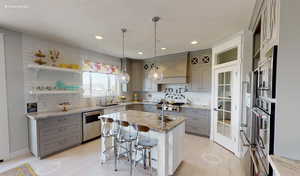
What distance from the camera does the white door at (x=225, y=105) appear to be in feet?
10.00

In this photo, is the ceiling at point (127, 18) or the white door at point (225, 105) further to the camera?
the white door at point (225, 105)

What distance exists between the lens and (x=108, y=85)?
15.9 feet

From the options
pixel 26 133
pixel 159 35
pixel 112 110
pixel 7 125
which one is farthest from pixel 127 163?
pixel 159 35

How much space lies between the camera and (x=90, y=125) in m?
3.54

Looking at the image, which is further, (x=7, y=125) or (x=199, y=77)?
(x=199, y=77)

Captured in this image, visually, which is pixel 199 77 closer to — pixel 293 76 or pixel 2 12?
pixel 293 76

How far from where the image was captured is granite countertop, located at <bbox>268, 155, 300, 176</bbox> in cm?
84

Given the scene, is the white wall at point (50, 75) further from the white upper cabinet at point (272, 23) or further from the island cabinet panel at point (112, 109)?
the white upper cabinet at point (272, 23)

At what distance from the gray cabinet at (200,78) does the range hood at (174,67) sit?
257mm

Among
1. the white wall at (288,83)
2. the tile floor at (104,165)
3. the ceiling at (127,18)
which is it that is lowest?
the tile floor at (104,165)

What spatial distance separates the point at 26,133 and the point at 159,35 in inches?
147

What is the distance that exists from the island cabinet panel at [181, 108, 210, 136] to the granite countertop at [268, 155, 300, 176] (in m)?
2.91

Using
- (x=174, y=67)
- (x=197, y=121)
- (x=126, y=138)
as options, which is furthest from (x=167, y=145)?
(x=174, y=67)

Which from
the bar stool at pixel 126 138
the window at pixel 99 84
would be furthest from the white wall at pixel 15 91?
the bar stool at pixel 126 138
